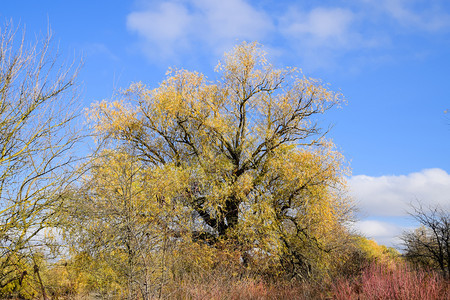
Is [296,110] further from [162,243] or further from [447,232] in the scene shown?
[162,243]

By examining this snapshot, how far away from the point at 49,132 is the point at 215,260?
7.88 meters

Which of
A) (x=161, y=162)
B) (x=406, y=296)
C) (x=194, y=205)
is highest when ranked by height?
(x=161, y=162)

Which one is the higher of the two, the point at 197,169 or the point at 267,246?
the point at 197,169

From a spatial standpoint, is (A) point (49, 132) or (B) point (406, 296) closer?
(B) point (406, 296)

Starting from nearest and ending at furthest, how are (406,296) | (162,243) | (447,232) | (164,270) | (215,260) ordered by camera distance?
(406,296), (164,270), (162,243), (215,260), (447,232)

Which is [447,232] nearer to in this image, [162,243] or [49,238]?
[162,243]

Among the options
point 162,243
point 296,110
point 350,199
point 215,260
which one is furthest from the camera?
point 350,199

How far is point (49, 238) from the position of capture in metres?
8.14

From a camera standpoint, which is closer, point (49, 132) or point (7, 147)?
point (7, 147)

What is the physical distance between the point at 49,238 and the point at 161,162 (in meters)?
9.40

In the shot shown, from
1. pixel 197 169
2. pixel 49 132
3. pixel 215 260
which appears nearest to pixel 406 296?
pixel 49 132

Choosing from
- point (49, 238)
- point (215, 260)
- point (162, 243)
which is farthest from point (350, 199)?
point (49, 238)

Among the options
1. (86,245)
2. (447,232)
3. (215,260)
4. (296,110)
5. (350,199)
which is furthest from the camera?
(350,199)

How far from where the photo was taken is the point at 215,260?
46.3 feet
